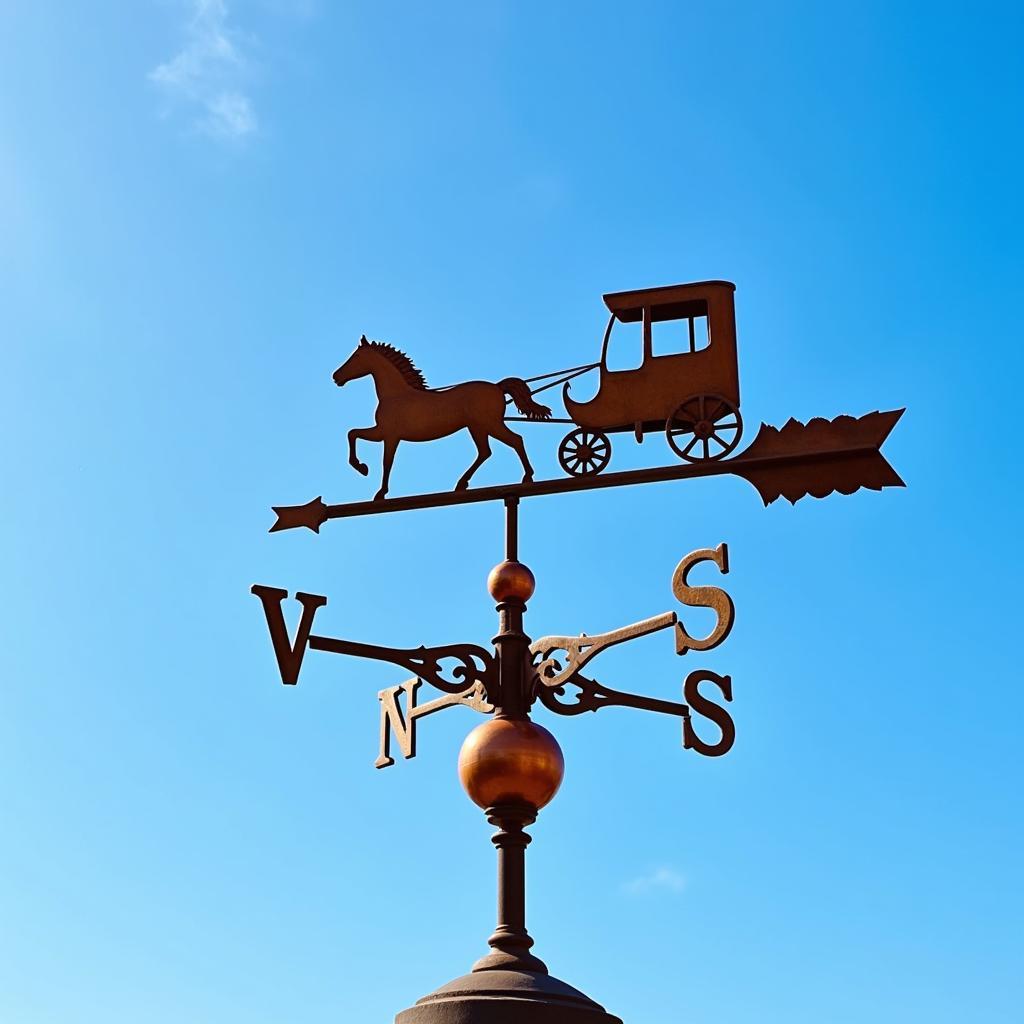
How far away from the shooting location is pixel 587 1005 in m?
2.79

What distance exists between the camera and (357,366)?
3.90 meters

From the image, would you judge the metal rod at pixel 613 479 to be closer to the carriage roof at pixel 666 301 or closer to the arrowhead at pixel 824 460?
the arrowhead at pixel 824 460

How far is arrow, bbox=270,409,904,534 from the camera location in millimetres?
3453

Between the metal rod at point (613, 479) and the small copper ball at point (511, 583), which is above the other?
the metal rod at point (613, 479)

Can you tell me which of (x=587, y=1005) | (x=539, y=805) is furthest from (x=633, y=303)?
(x=587, y=1005)

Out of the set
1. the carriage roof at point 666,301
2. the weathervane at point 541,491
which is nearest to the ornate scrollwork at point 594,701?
the weathervane at point 541,491

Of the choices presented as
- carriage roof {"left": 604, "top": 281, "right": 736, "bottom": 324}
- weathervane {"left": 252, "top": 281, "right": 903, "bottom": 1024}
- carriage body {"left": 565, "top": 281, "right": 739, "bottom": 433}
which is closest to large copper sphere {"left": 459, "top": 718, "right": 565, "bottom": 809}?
weathervane {"left": 252, "top": 281, "right": 903, "bottom": 1024}

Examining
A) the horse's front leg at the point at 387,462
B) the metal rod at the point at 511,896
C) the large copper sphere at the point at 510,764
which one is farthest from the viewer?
the horse's front leg at the point at 387,462

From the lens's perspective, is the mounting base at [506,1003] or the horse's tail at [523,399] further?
the horse's tail at [523,399]

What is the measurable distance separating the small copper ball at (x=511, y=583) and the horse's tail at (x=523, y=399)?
513 mm

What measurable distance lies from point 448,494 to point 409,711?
2.05 feet

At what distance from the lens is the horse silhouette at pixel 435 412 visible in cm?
369

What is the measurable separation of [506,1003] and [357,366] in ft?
6.25

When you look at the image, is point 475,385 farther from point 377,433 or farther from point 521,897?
point 521,897
